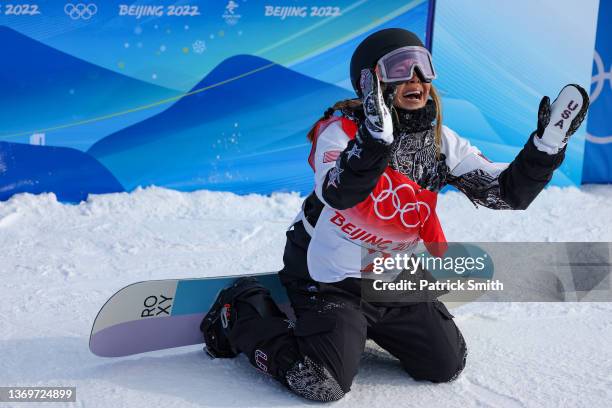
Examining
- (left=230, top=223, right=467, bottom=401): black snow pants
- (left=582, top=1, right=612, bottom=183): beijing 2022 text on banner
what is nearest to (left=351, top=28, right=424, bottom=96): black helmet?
(left=230, top=223, right=467, bottom=401): black snow pants

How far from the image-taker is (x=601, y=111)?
193 inches

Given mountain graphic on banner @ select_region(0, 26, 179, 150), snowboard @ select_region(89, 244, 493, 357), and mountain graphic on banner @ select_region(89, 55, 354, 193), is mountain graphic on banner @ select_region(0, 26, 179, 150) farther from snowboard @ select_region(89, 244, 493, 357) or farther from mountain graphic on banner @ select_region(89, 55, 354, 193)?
snowboard @ select_region(89, 244, 493, 357)

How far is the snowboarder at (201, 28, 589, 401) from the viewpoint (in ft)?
6.76

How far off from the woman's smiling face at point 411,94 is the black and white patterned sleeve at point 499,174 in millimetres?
223

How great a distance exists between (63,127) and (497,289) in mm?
2685

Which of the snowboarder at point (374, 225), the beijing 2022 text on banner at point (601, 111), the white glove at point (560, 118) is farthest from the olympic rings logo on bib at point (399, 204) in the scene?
the beijing 2022 text on banner at point (601, 111)

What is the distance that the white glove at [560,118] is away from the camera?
78.5 inches

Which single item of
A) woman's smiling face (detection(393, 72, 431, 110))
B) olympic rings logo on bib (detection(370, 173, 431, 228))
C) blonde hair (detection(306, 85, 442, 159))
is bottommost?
olympic rings logo on bib (detection(370, 173, 431, 228))

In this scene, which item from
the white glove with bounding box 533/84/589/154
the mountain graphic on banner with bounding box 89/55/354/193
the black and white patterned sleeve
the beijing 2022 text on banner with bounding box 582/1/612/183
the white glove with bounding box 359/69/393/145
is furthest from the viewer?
the beijing 2022 text on banner with bounding box 582/1/612/183

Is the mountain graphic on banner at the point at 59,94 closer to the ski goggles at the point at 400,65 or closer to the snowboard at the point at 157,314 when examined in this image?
the snowboard at the point at 157,314

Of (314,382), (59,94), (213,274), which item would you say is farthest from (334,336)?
(59,94)

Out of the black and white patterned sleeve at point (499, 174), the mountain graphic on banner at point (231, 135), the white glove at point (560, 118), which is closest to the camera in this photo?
the white glove at point (560, 118)

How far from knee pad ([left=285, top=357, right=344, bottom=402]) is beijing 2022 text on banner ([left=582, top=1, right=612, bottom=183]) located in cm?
362

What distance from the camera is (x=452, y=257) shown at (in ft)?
9.43
